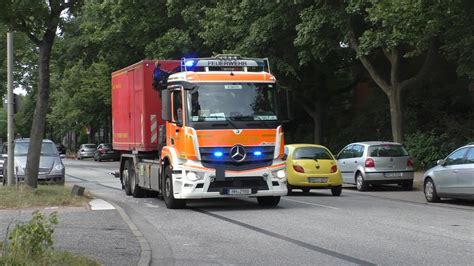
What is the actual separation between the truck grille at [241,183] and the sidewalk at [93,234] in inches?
84.6

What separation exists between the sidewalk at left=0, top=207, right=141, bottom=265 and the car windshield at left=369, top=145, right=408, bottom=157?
32.6 ft

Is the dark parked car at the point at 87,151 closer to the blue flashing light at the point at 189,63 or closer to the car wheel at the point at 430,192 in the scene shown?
the car wheel at the point at 430,192

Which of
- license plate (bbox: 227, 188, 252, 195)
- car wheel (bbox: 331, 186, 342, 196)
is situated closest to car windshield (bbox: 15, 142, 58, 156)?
car wheel (bbox: 331, 186, 342, 196)

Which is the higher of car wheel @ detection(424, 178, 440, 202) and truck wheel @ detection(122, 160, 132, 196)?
truck wheel @ detection(122, 160, 132, 196)

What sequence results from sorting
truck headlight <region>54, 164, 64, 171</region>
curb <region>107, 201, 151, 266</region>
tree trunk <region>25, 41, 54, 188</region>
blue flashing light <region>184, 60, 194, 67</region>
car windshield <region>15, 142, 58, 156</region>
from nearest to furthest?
curb <region>107, 201, 151, 266</region> → blue flashing light <region>184, 60, 194, 67</region> → tree trunk <region>25, 41, 54, 188</region> → truck headlight <region>54, 164, 64, 171</region> → car windshield <region>15, 142, 58, 156</region>

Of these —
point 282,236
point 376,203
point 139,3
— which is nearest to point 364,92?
point 139,3

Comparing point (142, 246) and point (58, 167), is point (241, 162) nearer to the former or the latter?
point (142, 246)

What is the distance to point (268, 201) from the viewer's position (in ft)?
49.5

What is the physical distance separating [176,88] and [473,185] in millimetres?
7296

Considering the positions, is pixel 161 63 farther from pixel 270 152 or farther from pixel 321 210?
pixel 321 210

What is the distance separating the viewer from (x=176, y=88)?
548 inches

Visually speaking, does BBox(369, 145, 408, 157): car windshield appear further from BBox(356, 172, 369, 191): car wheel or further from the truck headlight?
the truck headlight

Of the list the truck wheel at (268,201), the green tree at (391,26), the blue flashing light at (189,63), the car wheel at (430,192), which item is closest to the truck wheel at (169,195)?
the truck wheel at (268,201)

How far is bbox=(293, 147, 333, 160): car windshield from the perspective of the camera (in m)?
18.4
